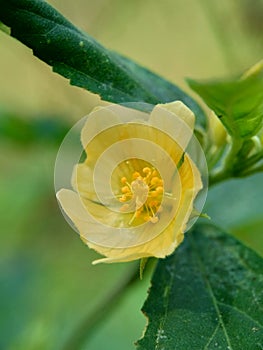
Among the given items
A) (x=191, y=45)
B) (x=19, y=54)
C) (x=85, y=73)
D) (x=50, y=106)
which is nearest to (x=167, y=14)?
(x=191, y=45)

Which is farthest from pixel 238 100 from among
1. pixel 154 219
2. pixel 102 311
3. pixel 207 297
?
pixel 102 311

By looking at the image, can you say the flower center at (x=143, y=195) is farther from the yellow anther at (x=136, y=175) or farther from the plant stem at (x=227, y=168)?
the plant stem at (x=227, y=168)

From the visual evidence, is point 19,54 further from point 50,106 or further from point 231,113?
point 231,113

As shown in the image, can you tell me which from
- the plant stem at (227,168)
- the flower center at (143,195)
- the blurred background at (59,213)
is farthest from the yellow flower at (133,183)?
the blurred background at (59,213)

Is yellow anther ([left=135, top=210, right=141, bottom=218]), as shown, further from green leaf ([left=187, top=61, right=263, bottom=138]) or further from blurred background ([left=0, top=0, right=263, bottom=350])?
blurred background ([left=0, top=0, right=263, bottom=350])

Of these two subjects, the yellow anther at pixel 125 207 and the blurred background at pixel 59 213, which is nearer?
the yellow anther at pixel 125 207

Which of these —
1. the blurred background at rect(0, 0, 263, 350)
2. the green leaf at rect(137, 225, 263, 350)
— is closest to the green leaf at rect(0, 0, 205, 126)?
the green leaf at rect(137, 225, 263, 350)
